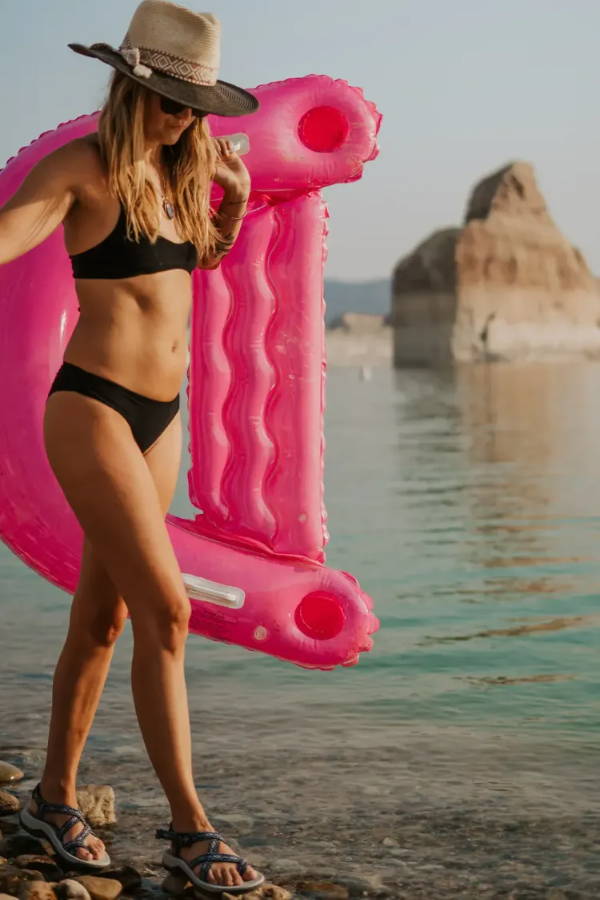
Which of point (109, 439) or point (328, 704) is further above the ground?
point (328, 704)

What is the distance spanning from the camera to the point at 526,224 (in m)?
84.7

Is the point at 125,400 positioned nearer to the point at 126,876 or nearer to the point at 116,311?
the point at 116,311

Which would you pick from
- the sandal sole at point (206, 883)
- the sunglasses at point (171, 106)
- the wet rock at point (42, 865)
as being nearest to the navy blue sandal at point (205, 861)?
the sandal sole at point (206, 883)

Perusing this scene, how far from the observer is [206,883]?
8.51 ft

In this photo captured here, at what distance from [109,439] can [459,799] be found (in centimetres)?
148

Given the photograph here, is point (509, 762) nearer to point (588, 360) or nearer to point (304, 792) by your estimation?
point (304, 792)

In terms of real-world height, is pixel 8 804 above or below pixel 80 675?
below

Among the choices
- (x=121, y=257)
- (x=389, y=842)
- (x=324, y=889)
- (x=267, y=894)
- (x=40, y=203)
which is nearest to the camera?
(x=40, y=203)

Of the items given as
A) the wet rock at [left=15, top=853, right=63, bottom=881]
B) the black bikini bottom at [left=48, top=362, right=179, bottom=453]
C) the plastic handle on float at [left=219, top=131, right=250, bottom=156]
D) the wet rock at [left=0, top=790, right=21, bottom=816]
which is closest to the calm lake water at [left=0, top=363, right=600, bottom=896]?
the wet rock at [left=0, top=790, right=21, bottom=816]

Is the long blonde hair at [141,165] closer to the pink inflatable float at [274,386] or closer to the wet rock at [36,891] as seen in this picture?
the pink inflatable float at [274,386]

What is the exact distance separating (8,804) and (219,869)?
2.37 ft

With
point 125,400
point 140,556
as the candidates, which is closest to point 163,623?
point 140,556

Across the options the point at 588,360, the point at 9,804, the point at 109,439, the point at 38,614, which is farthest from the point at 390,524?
the point at 588,360

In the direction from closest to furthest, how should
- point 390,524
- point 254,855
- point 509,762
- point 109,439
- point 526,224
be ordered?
point 109,439 → point 254,855 → point 509,762 → point 390,524 → point 526,224
